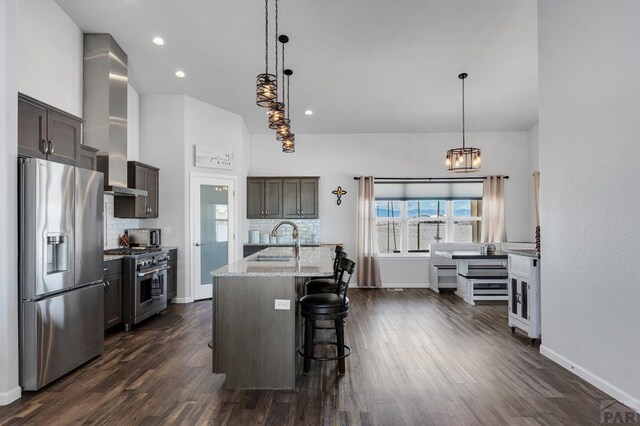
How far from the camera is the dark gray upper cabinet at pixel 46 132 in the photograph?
2.83 m

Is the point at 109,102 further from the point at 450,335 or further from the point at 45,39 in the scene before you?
the point at 450,335

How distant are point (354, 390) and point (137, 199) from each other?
4.11 meters

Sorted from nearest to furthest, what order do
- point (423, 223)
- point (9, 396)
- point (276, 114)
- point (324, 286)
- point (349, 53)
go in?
point (9, 396), point (276, 114), point (324, 286), point (349, 53), point (423, 223)

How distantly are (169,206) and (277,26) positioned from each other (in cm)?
335

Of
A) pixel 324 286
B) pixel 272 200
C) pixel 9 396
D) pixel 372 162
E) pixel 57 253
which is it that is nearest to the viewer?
pixel 9 396

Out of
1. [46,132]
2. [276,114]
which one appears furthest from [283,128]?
[46,132]

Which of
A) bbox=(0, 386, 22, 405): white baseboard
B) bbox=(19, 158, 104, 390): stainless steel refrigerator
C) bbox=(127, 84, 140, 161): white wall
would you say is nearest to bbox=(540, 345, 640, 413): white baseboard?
bbox=(19, 158, 104, 390): stainless steel refrigerator

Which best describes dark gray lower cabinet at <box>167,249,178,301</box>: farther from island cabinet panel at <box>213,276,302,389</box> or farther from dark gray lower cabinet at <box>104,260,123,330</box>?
island cabinet panel at <box>213,276,302,389</box>

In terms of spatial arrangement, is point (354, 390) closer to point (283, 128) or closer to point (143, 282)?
point (283, 128)

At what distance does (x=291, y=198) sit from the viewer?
7027 mm

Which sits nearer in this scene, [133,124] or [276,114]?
[276,114]

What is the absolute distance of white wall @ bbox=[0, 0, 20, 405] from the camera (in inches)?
102

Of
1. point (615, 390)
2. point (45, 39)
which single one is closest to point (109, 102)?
point (45, 39)

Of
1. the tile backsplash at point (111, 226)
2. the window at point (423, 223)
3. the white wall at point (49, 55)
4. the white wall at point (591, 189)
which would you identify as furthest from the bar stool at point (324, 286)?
the window at point (423, 223)
